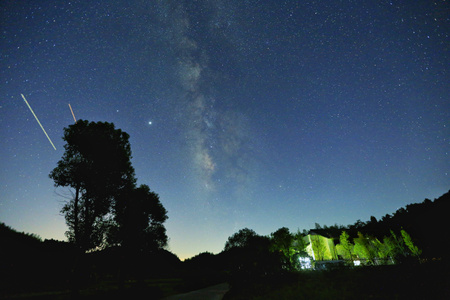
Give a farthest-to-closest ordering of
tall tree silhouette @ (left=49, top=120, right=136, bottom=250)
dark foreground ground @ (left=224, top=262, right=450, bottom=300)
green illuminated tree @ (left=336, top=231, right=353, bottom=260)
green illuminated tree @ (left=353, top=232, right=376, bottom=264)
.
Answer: green illuminated tree @ (left=336, top=231, right=353, bottom=260), green illuminated tree @ (left=353, top=232, right=376, bottom=264), tall tree silhouette @ (left=49, top=120, right=136, bottom=250), dark foreground ground @ (left=224, top=262, right=450, bottom=300)

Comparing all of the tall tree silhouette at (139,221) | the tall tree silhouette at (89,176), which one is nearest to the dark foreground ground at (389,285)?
the tall tree silhouette at (89,176)

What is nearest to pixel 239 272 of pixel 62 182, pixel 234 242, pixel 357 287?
pixel 357 287

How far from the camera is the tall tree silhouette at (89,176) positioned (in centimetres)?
1719

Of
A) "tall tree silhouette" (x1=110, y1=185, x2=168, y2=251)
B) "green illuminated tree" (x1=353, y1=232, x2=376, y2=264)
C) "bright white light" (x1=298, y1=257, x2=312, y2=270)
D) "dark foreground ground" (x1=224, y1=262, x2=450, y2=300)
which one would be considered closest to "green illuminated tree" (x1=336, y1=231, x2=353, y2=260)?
"green illuminated tree" (x1=353, y1=232, x2=376, y2=264)

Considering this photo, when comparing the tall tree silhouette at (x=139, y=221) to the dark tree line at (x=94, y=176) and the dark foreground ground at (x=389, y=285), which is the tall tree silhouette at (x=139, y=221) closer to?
the dark tree line at (x=94, y=176)

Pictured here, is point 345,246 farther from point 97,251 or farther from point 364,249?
point 97,251

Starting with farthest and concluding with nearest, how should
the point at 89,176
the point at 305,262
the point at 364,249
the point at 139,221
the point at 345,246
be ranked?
the point at 345,246 → the point at 305,262 → the point at 364,249 → the point at 139,221 → the point at 89,176

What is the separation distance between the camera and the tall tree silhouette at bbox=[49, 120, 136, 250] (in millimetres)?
17188

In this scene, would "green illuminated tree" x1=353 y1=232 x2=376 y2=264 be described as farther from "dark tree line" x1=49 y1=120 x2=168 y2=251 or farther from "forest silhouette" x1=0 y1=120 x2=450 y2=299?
"dark tree line" x1=49 y1=120 x2=168 y2=251

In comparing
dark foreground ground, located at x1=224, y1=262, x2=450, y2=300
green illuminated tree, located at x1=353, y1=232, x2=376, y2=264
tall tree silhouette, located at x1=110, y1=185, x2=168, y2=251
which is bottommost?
dark foreground ground, located at x1=224, y1=262, x2=450, y2=300

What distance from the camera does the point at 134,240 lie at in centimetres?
2769

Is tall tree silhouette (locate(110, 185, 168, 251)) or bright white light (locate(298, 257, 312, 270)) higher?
tall tree silhouette (locate(110, 185, 168, 251))

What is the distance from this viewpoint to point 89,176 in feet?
57.9

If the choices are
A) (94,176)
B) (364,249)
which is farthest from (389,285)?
(364,249)
